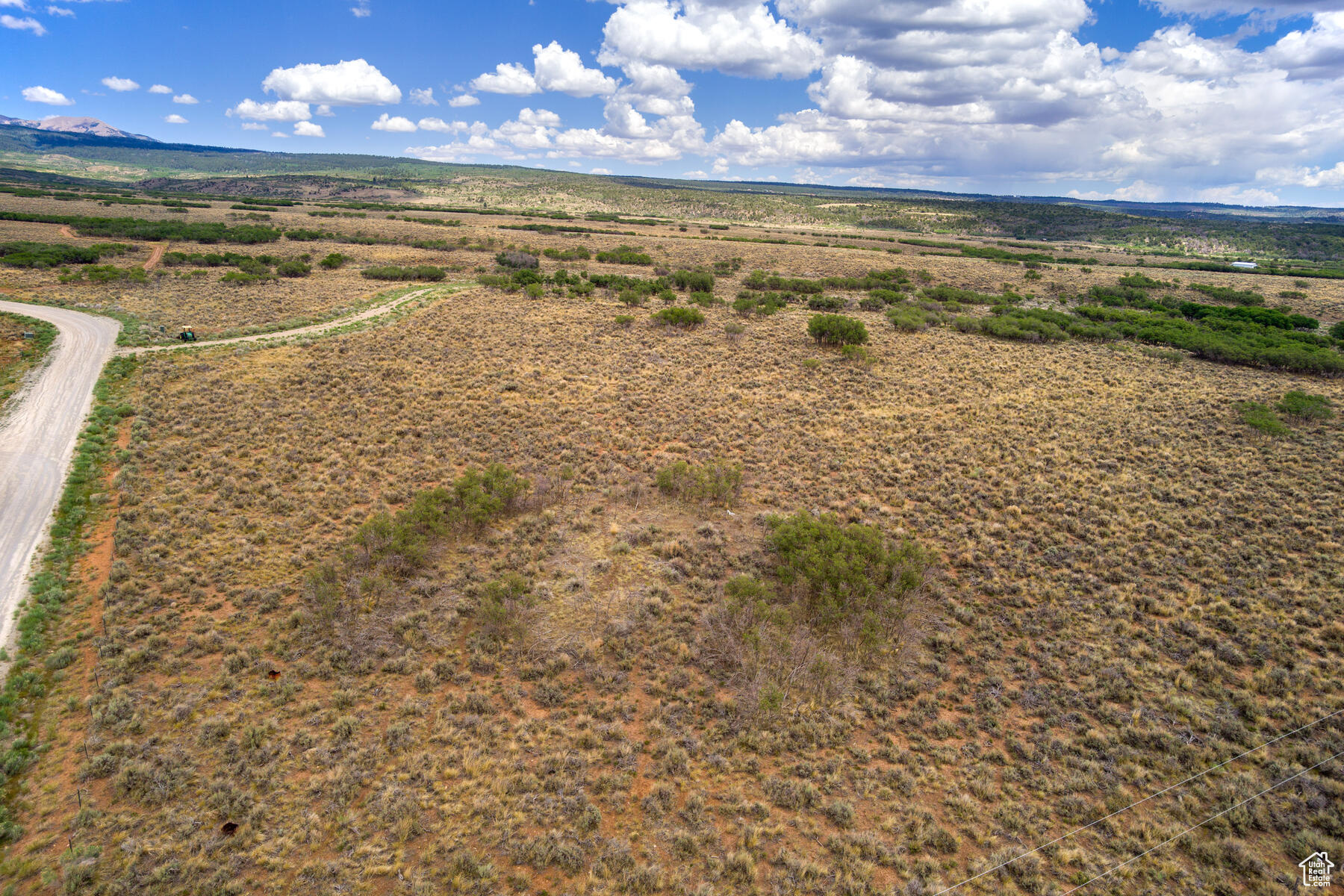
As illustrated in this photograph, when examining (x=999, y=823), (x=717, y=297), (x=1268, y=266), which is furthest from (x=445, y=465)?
(x=1268, y=266)

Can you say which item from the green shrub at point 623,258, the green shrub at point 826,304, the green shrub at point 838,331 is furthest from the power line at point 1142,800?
the green shrub at point 623,258

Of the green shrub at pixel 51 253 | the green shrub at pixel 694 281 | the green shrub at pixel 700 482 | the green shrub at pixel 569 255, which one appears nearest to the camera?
the green shrub at pixel 700 482

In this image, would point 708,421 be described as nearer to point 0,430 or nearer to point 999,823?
point 999,823

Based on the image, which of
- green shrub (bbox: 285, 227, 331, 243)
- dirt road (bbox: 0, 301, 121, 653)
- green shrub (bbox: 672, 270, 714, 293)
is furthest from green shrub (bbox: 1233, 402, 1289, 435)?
green shrub (bbox: 285, 227, 331, 243)

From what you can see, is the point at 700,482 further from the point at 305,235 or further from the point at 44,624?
the point at 305,235

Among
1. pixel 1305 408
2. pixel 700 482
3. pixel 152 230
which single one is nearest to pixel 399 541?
pixel 700 482

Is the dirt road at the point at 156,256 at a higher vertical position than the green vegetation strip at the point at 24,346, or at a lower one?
higher

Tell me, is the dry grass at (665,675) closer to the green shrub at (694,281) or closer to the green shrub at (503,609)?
the green shrub at (503,609)
